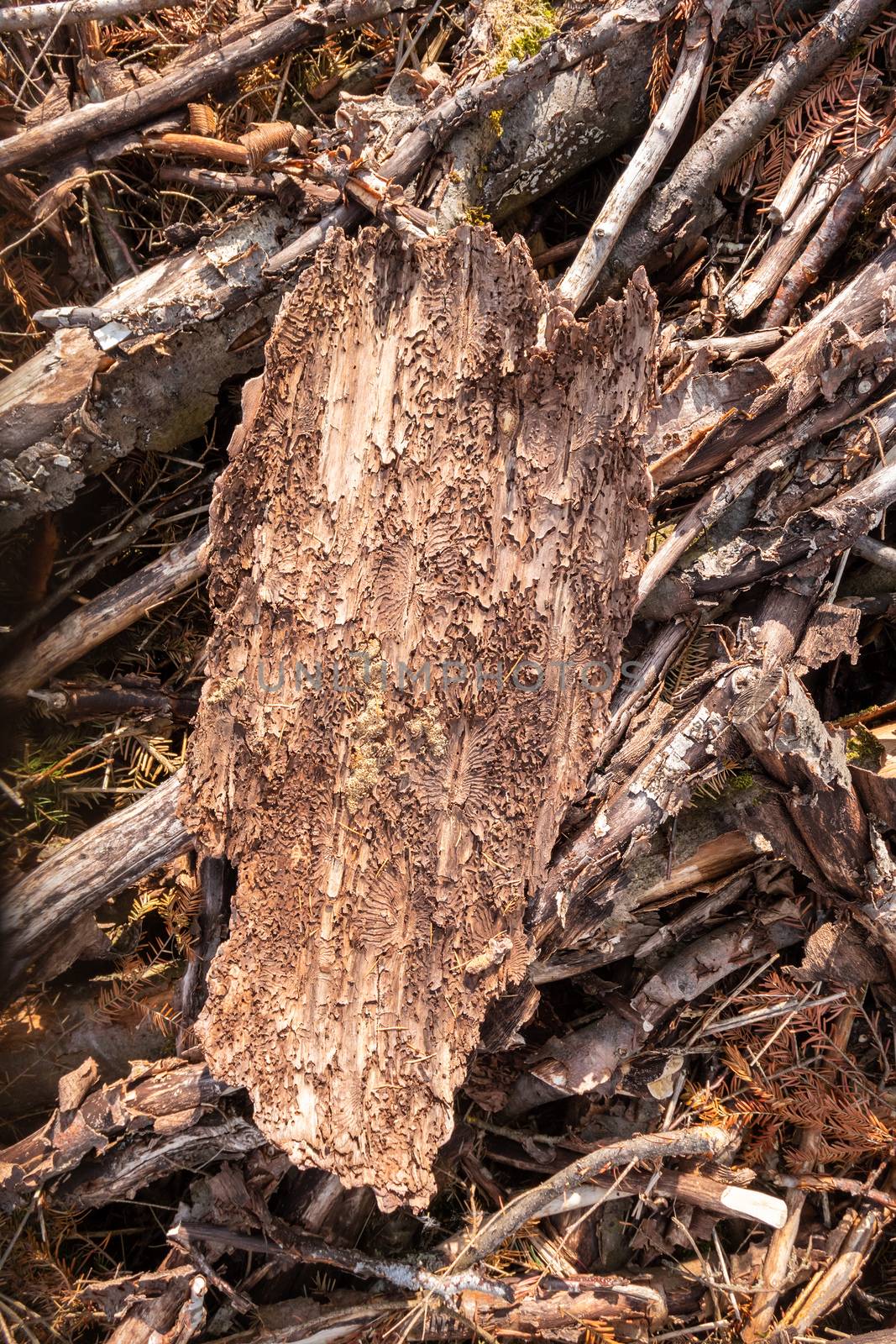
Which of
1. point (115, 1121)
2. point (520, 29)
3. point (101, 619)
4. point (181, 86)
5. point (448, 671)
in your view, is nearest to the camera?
point (448, 671)

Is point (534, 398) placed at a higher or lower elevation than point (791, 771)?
higher

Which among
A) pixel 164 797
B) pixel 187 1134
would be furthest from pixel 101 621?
pixel 187 1134

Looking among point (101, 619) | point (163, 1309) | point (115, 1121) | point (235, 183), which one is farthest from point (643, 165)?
point (163, 1309)

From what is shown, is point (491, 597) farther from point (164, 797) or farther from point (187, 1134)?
point (187, 1134)

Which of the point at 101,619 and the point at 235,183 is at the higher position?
the point at 235,183

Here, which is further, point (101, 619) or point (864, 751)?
point (101, 619)

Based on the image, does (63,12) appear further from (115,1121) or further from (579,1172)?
(579,1172)

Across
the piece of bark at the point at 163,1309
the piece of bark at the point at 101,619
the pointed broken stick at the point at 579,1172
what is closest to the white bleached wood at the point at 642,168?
the piece of bark at the point at 101,619

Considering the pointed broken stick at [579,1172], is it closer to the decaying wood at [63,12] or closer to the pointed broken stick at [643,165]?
the pointed broken stick at [643,165]
